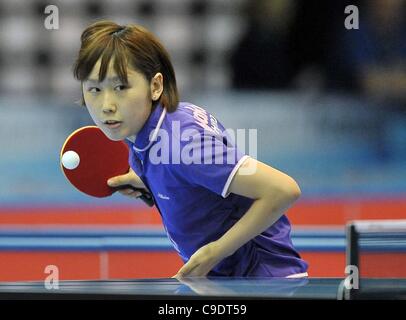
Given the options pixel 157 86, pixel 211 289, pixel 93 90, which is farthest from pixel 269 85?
pixel 211 289

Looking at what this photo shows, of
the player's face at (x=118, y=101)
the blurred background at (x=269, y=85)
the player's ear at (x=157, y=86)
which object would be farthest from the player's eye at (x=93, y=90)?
the blurred background at (x=269, y=85)

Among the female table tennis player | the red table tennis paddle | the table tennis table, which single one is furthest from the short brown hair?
the table tennis table

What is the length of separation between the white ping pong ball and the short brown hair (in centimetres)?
25

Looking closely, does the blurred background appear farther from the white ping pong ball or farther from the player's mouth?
the player's mouth

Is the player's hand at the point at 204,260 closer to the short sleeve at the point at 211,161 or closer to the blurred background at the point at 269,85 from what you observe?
the short sleeve at the point at 211,161

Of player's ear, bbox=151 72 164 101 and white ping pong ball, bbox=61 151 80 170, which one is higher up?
player's ear, bbox=151 72 164 101

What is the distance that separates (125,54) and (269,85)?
1.25 feet

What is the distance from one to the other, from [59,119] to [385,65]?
734 mm

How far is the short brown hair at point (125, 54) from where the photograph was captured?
1.96m

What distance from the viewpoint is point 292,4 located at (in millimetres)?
2123

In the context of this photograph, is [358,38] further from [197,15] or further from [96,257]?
[96,257]

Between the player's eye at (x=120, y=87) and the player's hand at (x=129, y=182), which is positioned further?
the player's hand at (x=129, y=182)

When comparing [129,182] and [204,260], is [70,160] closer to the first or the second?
[129,182]

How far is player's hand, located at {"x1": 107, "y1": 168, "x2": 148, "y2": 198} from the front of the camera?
224cm
